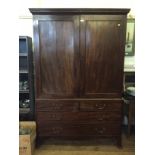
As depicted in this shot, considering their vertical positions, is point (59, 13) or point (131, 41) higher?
point (59, 13)

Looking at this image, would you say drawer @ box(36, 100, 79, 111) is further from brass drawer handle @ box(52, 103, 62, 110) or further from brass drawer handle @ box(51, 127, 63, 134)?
brass drawer handle @ box(51, 127, 63, 134)

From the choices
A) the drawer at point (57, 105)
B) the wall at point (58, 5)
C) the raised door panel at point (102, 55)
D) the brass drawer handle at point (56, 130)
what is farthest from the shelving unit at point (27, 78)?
the raised door panel at point (102, 55)

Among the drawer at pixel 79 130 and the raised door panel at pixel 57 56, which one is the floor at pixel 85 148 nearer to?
the drawer at pixel 79 130

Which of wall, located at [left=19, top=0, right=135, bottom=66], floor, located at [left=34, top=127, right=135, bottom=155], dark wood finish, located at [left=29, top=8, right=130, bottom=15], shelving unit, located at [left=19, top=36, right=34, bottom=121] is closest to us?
dark wood finish, located at [left=29, top=8, right=130, bottom=15]

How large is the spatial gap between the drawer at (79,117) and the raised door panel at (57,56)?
0.27m

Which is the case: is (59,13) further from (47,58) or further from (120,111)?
(120,111)

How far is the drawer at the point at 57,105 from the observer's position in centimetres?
267

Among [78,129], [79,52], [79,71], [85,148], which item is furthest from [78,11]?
[85,148]

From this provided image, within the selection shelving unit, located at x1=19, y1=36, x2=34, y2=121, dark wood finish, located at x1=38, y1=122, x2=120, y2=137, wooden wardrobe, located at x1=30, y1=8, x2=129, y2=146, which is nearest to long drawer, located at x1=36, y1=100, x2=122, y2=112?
wooden wardrobe, located at x1=30, y1=8, x2=129, y2=146

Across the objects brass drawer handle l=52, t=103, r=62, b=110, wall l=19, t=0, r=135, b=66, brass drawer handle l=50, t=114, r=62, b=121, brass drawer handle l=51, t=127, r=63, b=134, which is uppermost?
wall l=19, t=0, r=135, b=66

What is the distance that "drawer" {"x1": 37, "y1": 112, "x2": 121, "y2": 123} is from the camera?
2.69 m
